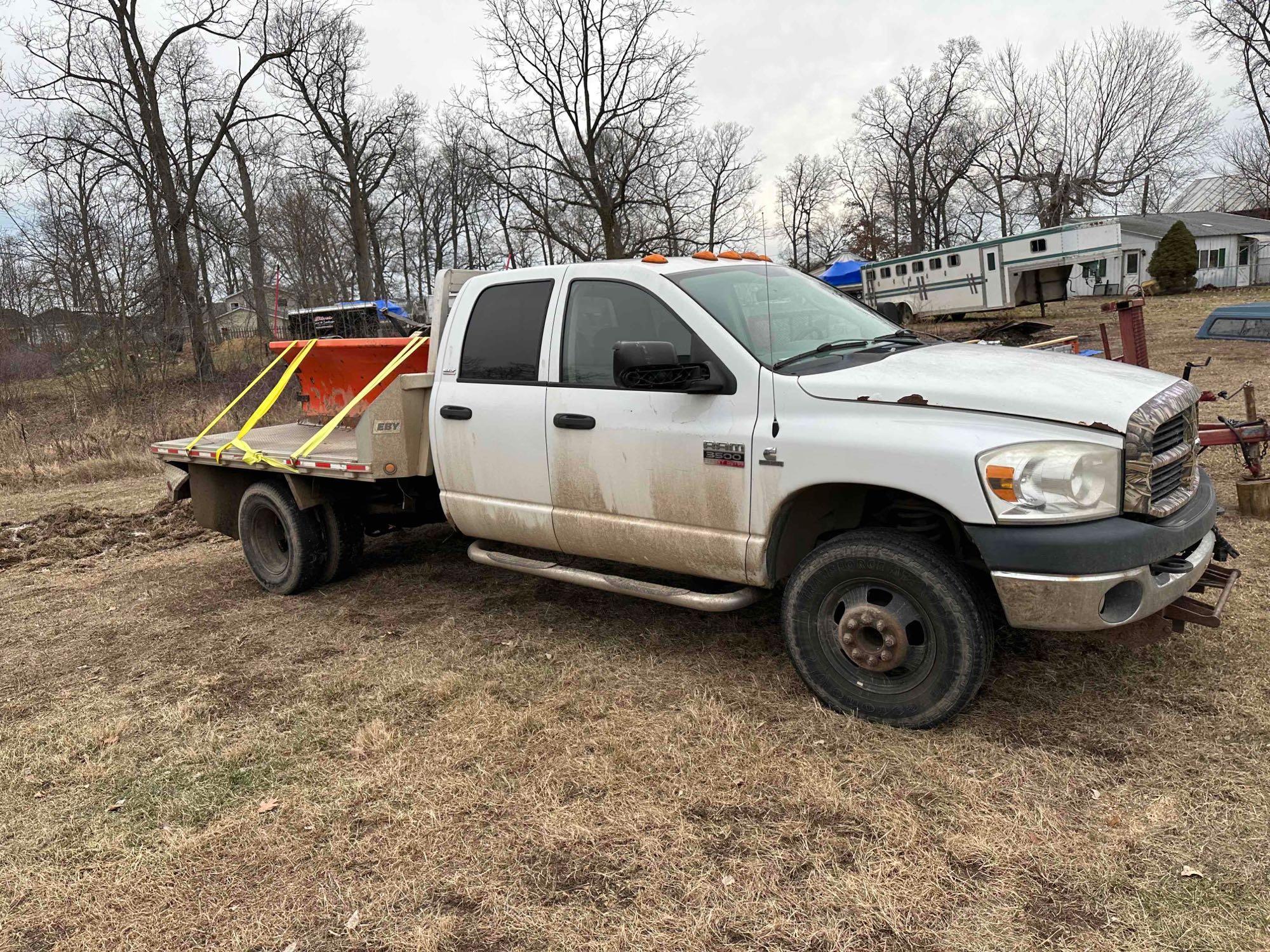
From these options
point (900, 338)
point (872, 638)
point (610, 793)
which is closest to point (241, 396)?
point (610, 793)

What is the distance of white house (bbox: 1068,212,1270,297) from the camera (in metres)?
43.0

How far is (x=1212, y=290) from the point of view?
112ft

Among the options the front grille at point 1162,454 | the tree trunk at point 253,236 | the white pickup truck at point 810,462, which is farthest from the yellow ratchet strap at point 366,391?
the tree trunk at point 253,236

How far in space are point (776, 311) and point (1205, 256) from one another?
166ft

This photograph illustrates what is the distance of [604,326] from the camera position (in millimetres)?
4359

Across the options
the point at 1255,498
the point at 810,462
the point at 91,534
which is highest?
the point at 810,462

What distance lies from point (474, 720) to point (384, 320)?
830 cm

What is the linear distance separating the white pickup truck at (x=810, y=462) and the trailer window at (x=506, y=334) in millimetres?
15

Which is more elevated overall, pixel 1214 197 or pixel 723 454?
pixel 1214 197

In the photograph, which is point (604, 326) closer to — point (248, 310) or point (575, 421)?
point (575, 421)

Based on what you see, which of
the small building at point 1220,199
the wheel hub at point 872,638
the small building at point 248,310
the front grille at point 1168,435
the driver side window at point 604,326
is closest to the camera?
the front grille at point 1168,435

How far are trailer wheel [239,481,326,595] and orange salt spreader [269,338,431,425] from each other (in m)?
0.84

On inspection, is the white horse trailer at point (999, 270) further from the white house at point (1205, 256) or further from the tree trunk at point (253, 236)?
the tree trunk at point (253, 236)

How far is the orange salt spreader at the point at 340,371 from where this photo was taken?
6.15 m
